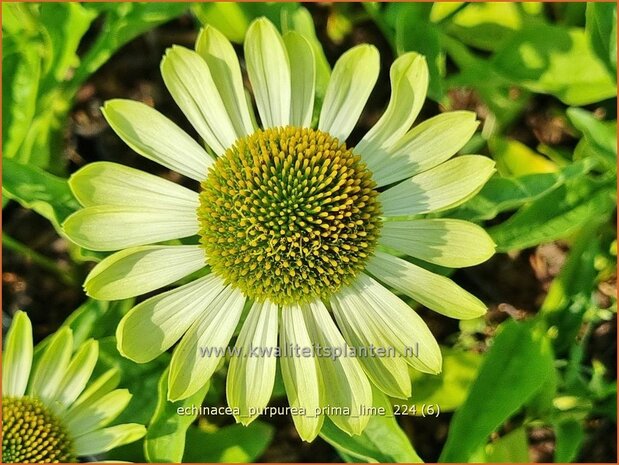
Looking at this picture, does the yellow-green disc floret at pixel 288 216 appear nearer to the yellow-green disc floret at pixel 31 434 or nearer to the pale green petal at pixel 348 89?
the pale green petal at pixel 348 89

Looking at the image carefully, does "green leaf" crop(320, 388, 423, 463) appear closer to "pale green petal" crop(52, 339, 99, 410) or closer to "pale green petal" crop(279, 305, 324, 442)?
"pale green petal" crop(279, 305, 324, 442)

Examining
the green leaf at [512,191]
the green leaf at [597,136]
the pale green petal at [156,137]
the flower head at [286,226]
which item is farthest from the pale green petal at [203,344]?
the green leaf at [597,136]

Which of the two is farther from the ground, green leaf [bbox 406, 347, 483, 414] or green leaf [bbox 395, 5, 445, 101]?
green leaf [bbox 395, 5, 445, 101]

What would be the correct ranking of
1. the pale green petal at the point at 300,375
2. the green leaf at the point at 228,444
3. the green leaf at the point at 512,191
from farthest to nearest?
the green leaf at the point at 228,444
the green leaf at the point at 512,191
the pale green petal at the point at 300,375

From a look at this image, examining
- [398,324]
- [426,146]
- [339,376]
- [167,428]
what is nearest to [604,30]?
[426,146]

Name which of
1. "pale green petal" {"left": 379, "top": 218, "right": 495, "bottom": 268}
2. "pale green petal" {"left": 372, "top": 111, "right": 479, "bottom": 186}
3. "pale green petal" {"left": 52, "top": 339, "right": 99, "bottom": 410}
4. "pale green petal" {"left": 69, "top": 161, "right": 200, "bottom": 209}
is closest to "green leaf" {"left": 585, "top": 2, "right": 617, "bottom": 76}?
"pale green petal" {"left": 372, "top": 111, "right": 479, "bottom": 186}

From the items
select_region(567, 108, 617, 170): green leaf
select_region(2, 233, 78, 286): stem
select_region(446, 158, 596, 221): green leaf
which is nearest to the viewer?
select_region(446, 158, 596, 221): green leaf

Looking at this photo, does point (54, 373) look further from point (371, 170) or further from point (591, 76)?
point (591, 76)
